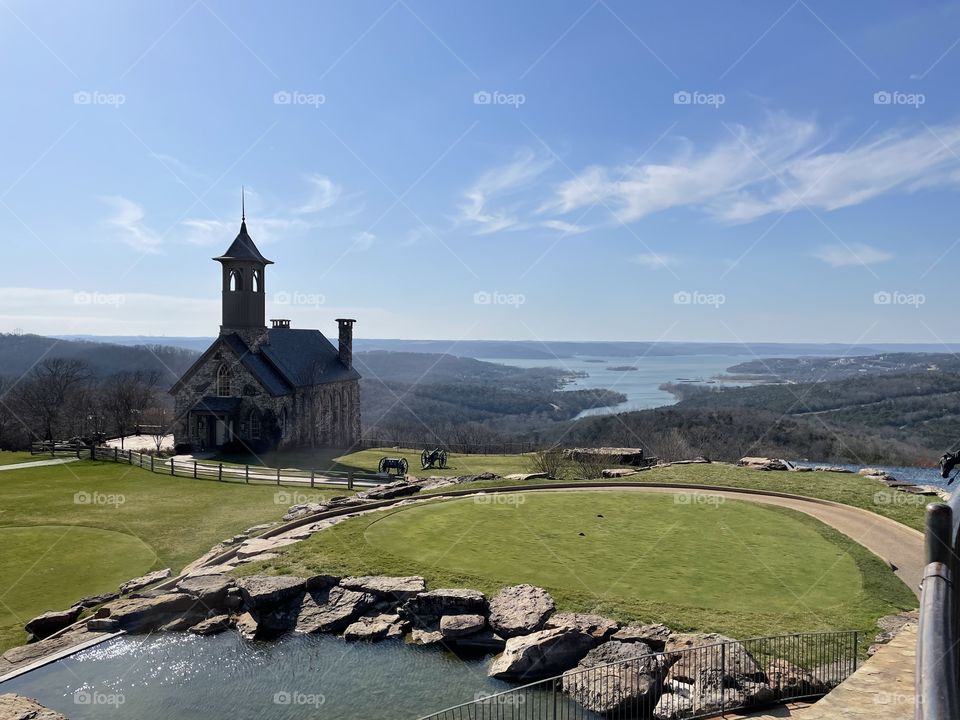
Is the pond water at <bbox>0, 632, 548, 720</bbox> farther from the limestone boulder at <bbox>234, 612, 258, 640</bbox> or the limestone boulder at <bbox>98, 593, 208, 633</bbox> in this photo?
the limestone boulder at <bbox>98, 593, 208, 633</bbox>

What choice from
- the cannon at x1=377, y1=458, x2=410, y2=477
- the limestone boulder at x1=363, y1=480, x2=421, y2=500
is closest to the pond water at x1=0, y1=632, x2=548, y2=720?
the limestone boulder at x1=363, y1=480, x2=421, y2=500

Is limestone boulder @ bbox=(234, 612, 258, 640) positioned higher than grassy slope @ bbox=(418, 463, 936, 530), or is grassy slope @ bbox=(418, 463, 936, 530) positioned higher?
grassy slope @ bbox=(418, 463, 936, 530)

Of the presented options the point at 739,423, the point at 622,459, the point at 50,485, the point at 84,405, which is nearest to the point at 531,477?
the point at 622,459

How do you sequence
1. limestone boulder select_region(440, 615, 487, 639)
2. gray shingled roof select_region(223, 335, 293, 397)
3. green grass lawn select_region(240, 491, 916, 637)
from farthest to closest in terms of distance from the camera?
gray shingled roof select_region(223, 335, 293, 397)
green grass lawn select_region(240, 491, 916, 637)
limestone boulder select_region(440, 615, 487, 639)

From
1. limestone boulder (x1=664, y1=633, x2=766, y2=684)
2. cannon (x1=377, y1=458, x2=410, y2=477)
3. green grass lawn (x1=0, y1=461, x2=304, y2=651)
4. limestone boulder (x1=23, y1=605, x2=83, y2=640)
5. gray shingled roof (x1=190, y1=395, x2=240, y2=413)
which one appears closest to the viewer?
limestone boulder (x1=664, y1=633, x2=766, y2=684)

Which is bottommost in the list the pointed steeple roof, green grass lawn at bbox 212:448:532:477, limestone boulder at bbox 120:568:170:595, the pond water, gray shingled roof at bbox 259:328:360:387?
the pond water

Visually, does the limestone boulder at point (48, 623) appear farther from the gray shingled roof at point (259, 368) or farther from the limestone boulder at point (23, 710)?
the gray shingled roof at point (259, 368)

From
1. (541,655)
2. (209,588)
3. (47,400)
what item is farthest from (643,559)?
(47,400)
